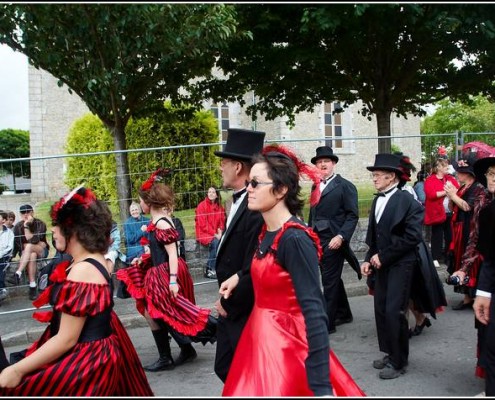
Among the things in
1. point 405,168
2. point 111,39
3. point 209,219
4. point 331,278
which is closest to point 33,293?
point 209,219

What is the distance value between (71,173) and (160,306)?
372 centimetres

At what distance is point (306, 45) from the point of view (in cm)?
1251

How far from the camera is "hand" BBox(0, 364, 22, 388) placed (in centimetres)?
287

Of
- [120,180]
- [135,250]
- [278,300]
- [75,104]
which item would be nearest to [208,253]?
[135,250]

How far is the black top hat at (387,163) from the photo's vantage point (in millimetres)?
5543

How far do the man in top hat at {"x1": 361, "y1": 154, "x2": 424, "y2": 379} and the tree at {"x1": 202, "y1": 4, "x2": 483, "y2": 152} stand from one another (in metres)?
4.68

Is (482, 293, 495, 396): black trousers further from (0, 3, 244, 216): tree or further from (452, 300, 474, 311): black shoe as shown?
(0, 3, 244, 216): tree

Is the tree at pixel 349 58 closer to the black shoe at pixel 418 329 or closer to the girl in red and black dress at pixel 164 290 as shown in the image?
the black shoe at pixel 418 329

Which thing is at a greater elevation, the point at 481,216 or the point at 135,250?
the point at 481,216

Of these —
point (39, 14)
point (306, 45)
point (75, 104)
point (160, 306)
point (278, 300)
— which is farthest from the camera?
point (75, 104)

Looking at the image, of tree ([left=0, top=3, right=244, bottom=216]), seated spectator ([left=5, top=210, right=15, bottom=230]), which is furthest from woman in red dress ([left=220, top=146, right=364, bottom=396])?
seated spectator ([left=5, top=210, right=15, bottom=230])

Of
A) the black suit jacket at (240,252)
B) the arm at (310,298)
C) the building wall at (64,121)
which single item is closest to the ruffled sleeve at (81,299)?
the black suit jacket at (240,252)

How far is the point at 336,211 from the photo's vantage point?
6840mm

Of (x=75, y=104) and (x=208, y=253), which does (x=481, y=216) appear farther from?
(x=75, y=104)
